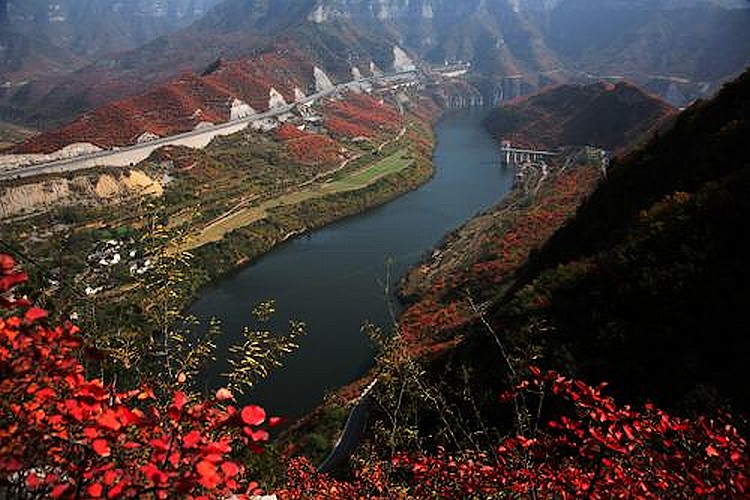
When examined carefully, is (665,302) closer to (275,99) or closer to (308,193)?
(308,193)

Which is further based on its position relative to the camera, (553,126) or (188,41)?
(188,41)

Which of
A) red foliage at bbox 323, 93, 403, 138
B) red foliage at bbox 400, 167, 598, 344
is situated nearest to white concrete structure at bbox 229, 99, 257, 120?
red foliage at bbox 323, 93, 403, 138

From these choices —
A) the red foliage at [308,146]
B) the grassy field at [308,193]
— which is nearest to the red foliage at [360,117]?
the red foliage at [308,146]

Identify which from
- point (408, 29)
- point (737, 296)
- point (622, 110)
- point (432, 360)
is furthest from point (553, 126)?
point (408, 29)

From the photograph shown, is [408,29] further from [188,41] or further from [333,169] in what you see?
[333,169]

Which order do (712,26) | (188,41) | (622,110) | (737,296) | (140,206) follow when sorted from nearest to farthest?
(140,206)
(737,296)
(622,110)
(712,26)
(188,41)

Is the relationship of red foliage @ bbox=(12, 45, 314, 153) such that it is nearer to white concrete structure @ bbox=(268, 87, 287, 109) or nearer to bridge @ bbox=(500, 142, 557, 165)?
white concrete structure @ bbox=(268, 87, 287, 109)

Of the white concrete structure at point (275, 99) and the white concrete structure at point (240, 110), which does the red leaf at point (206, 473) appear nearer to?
the white concrete structure at point (240, 110)
